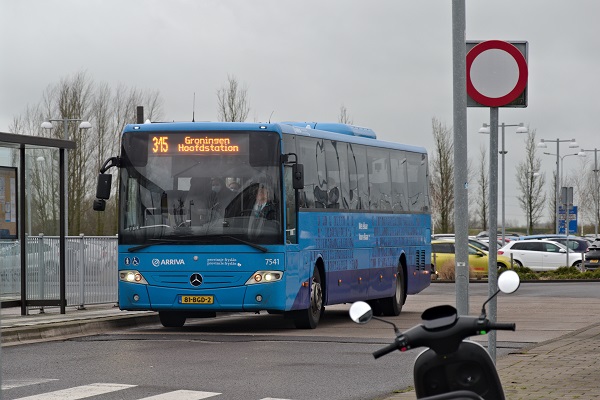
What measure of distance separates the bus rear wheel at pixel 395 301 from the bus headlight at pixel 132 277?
20.9ft

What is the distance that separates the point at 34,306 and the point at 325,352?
292 inches

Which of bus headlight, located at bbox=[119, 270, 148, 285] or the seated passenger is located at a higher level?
the seated passenger

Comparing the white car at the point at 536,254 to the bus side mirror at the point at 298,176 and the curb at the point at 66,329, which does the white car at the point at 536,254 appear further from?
the bus side mirror at the point at 298,176

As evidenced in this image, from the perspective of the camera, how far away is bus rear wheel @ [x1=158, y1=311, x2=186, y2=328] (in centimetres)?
2130

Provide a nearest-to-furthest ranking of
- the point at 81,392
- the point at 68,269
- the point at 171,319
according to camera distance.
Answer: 1. the point at 81,392
2. the point at 171,319
3. the point at 68,269

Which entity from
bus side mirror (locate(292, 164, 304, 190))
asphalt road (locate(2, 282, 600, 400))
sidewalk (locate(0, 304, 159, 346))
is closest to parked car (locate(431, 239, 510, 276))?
asphalt road (locate(2, 282, 600, 400))

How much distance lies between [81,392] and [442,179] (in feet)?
237

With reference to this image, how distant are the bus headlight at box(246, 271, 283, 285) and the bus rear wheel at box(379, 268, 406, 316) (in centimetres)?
574

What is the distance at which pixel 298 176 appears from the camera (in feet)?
64.5

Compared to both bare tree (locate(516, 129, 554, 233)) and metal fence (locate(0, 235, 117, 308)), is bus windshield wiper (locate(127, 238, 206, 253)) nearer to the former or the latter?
metal fence (locate(0, 235, 117, 308))

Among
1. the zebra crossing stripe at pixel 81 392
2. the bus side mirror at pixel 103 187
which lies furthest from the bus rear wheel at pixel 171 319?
the zebra crossing stripe at pixel 81 392

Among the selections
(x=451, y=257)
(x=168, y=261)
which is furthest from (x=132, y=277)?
(x=451, y=257)

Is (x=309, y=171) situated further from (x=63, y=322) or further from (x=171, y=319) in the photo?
(x=63, y=322)

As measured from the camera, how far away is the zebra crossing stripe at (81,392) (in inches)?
457
